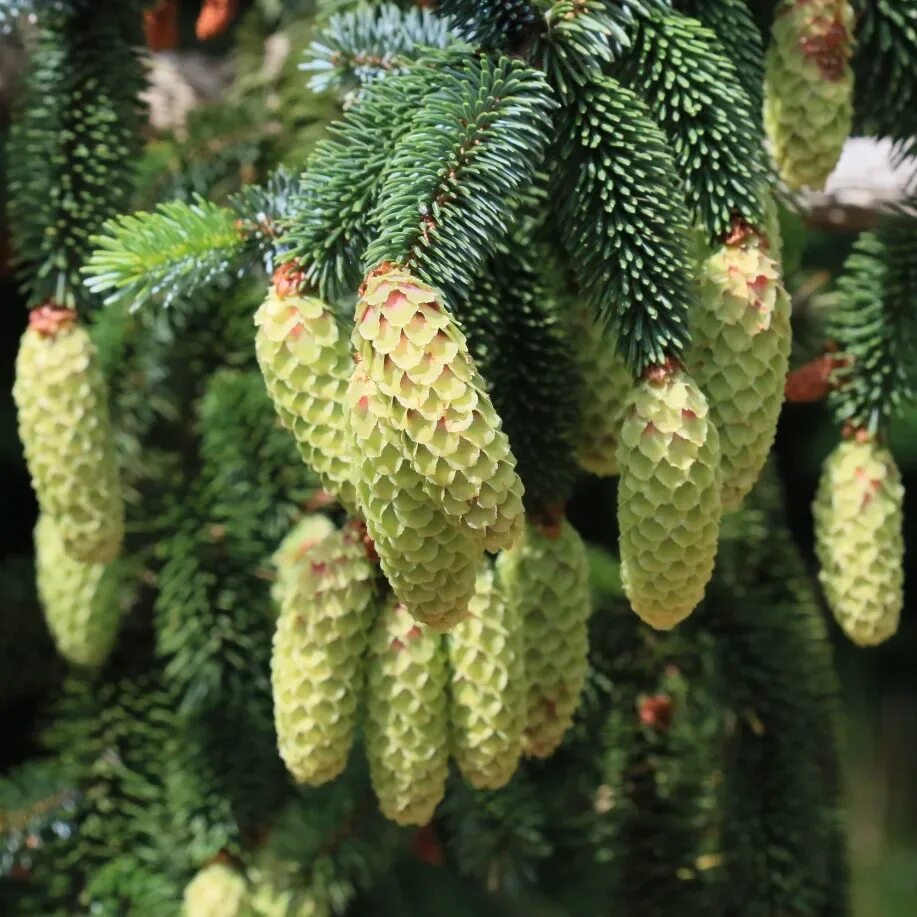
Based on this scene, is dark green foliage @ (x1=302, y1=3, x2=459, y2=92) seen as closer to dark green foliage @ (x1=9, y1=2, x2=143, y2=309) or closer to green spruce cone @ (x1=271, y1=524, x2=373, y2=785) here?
dark green foliage @ (x1=9, y1=2, x2=143, y2=309)

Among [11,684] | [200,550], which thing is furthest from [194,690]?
[11,684]

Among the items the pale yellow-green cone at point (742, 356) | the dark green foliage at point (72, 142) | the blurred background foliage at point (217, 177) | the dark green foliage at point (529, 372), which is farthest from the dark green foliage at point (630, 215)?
the dark green foliage at point (72, 142)

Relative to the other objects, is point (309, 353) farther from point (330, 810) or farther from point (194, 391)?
point (194, 391)

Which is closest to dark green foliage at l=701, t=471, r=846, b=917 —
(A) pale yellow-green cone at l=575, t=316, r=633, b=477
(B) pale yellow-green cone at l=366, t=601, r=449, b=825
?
(A) pale yellow-green cone at l=575, t=316, r=633, b=477

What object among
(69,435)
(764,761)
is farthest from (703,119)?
(764,761)

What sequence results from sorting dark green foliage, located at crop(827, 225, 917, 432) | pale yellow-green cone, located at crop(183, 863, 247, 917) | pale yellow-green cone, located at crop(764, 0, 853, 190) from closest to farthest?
pale yellow-green cone, located at crop(764, 0, 853, 190) < dark green foliage, located at crop(827, 225, 917, 432) < pale yellow-green cone, located at crop(183, 863, 247, 917)

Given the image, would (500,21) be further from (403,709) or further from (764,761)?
Answer: (764,761)
